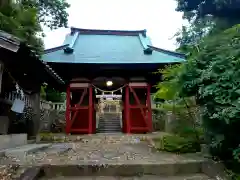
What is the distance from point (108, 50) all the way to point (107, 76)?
2.16m

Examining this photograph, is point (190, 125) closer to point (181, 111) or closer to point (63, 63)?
point (181, 111)

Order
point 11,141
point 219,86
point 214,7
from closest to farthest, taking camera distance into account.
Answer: point 219,86
point 11,141
point 214,7

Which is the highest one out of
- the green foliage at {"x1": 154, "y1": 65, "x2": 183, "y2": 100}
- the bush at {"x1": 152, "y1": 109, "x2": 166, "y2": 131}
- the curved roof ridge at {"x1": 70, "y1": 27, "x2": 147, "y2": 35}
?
the curved roof ridge at {"x1": 70, "y1": 27, "x2": 147, "y2": 35}

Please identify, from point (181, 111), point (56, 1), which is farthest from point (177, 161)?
point (56, 1)

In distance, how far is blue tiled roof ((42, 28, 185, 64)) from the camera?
11.1 metres

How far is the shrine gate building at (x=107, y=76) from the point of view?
1090 centimetres

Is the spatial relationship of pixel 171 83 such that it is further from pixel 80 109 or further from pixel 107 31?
pixel 107 31

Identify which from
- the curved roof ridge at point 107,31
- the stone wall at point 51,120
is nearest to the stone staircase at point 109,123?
the stone wall at point 51,120

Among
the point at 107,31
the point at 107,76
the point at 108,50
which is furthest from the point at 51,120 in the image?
the point at 107,31

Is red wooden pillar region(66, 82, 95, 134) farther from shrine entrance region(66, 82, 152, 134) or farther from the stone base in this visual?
the stone base

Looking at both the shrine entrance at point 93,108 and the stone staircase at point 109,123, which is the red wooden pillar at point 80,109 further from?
the stone staircase at point 109,123

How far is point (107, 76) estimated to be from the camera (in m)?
11.7

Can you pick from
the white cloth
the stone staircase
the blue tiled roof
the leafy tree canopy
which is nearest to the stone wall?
the stone staircase

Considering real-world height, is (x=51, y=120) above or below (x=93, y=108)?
below
